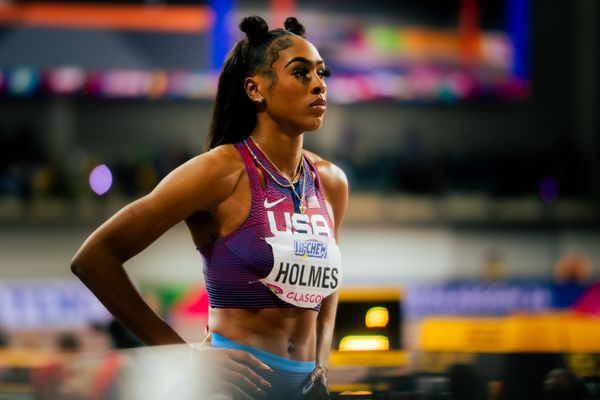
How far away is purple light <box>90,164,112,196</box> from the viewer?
685 inches

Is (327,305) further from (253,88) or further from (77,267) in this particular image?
(77,267)

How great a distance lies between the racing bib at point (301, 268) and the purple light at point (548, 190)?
53.7 feet

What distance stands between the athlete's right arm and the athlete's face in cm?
27

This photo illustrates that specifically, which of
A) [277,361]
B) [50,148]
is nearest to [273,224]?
[277,361]

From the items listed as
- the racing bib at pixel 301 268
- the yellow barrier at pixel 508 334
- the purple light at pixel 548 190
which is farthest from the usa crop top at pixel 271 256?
the purple light at pixel 548 190

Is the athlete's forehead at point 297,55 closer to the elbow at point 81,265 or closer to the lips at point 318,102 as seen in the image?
the lips at point 318,102

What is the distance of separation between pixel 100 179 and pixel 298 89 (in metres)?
15.0

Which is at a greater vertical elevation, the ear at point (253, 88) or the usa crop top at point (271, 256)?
the ear at point (253, 88)

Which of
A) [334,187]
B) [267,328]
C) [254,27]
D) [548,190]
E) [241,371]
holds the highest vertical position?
[548,190]

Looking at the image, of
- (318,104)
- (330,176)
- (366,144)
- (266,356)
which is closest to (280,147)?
(318,104)

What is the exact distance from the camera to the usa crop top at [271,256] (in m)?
2.87

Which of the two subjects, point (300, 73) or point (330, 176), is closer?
point (300, 73)

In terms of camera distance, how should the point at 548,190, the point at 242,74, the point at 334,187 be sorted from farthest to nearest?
the point at 548,190
the point at 334,187
the point at 242,74

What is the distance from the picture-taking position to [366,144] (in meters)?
20.6
